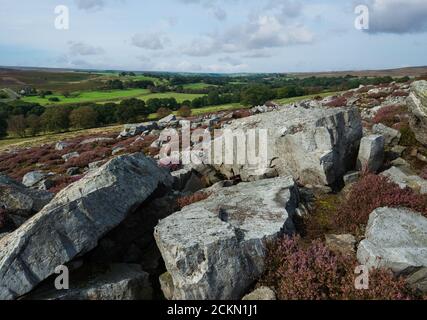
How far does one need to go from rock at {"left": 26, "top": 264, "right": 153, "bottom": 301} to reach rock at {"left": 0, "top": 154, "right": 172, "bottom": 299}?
1.87ft

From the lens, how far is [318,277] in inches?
313

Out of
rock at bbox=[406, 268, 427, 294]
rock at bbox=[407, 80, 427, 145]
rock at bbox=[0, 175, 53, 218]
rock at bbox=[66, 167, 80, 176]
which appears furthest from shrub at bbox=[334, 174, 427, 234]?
rock at bbox=[66, 167, 80, 176]

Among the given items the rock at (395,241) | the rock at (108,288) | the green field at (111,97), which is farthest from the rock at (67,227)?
the green field at (111,97)

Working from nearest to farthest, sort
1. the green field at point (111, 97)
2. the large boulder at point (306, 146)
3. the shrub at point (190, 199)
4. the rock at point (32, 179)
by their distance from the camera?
1. the shrub at point (190, 199)
2. the large boulder at point (306, 146)
3. the rock at point (32, 179)
4. the green field at point (111, 97)

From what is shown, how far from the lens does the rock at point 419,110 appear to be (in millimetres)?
14365

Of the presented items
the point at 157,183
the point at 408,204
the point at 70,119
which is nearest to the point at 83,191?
the point at 157,183

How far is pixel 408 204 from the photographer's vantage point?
33.6 ft

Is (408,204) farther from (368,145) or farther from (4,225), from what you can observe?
(4,225)

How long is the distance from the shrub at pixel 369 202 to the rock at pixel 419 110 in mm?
4794

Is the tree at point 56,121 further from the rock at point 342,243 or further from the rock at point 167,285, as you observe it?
the rock at point 342,243

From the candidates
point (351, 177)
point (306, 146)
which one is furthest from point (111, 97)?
point (351, 177)

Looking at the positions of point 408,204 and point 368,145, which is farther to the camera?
point 368,145

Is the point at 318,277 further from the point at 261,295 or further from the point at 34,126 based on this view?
the point at 34,126
